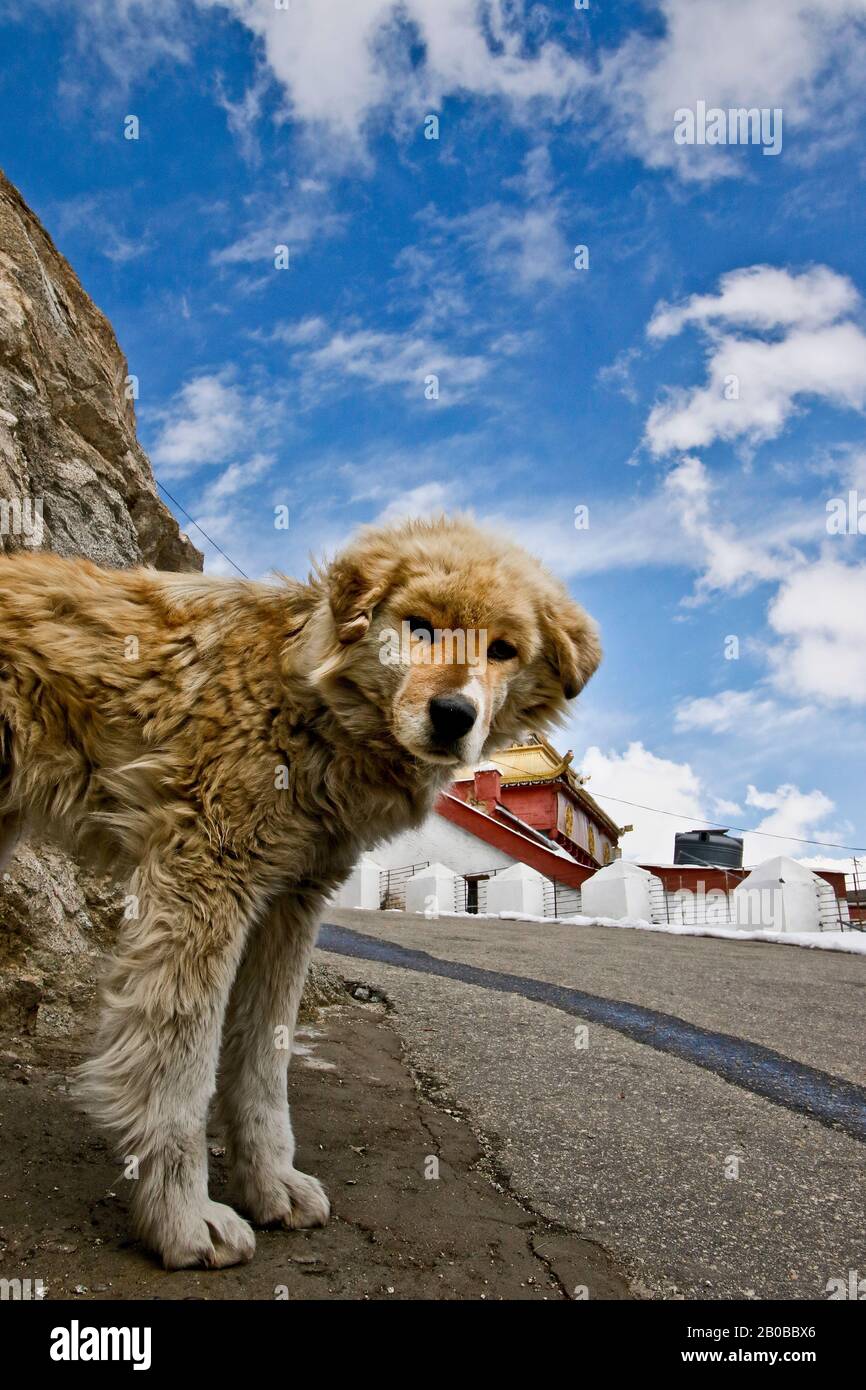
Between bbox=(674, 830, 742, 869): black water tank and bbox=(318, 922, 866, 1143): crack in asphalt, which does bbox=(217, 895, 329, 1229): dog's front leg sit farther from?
bbox=(674, 830, 742, 869): black water tank

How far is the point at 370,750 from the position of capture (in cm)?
354

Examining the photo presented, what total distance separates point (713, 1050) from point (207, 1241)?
4.37 m

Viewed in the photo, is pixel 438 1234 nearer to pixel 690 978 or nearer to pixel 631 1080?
pixel 631 1080

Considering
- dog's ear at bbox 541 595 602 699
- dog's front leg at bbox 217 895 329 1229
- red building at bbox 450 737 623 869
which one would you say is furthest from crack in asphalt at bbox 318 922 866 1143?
red building at bbox 450 737 623 869

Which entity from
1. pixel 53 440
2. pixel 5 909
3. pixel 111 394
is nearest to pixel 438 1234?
pixel 5 909

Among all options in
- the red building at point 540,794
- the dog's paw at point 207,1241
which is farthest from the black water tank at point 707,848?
the dog's paw at point 207,1241

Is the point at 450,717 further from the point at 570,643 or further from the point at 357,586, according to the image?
the point at 570,643

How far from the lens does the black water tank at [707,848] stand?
39844mm

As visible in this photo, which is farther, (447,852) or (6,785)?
(447,852)

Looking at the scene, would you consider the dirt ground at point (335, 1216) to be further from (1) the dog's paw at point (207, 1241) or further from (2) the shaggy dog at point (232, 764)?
(2) the shaggy dog at point (232, 764)

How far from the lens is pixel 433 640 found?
3473mm

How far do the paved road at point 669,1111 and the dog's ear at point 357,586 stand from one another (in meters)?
2.34

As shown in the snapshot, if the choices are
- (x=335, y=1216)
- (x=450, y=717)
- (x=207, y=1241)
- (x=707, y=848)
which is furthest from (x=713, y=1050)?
(x=707, y=848)
